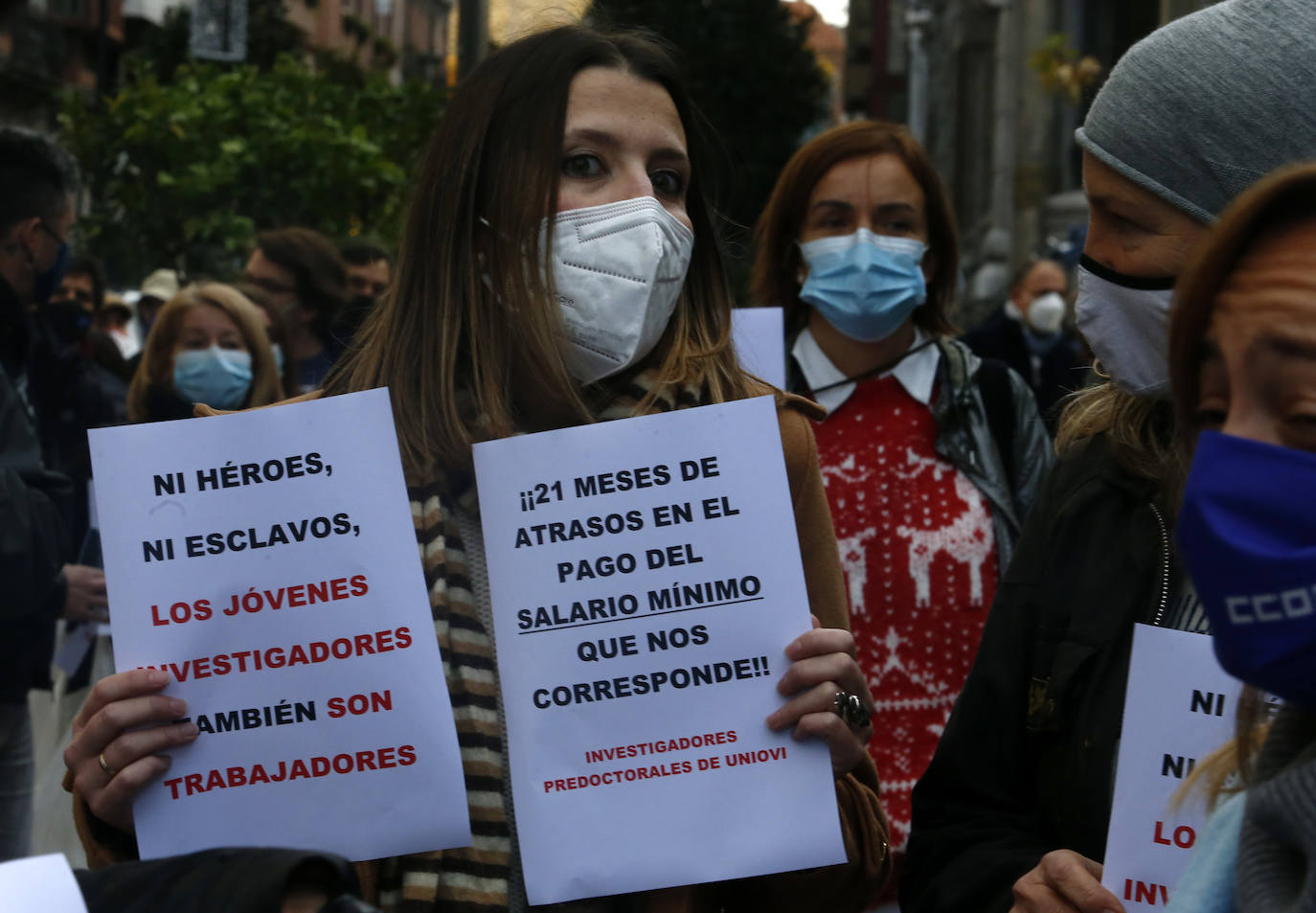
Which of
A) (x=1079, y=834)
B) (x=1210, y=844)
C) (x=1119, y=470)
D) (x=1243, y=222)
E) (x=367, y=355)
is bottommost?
(x=1079, y=834)

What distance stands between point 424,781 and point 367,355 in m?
0.64

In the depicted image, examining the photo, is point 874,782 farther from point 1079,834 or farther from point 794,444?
point 794,444

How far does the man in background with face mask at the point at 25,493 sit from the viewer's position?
4.05 m

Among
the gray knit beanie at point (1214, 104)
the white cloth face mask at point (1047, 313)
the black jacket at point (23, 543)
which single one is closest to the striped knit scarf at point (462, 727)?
the gray knit beanie at point (1214, 104)

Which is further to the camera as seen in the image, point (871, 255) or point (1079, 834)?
point (871, 255)

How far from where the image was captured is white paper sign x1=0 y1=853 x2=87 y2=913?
1.22m

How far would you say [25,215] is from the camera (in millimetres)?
5086

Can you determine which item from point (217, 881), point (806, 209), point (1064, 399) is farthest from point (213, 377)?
point (217, 881)

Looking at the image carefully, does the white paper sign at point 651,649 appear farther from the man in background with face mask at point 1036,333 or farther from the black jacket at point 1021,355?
the man in background with face mask at point 1036,333

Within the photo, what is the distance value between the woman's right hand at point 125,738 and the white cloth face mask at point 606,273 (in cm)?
72

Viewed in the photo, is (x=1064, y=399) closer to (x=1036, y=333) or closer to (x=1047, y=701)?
(x=1047, y=701)

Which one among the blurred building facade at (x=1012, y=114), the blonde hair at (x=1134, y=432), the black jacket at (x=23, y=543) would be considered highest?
the blurred building facade at (x=1012, y=114)

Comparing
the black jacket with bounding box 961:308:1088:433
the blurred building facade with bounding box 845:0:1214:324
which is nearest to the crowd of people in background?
the black jacket with bounding box 961:308:1088:433

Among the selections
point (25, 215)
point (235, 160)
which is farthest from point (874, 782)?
point (235, 160)
